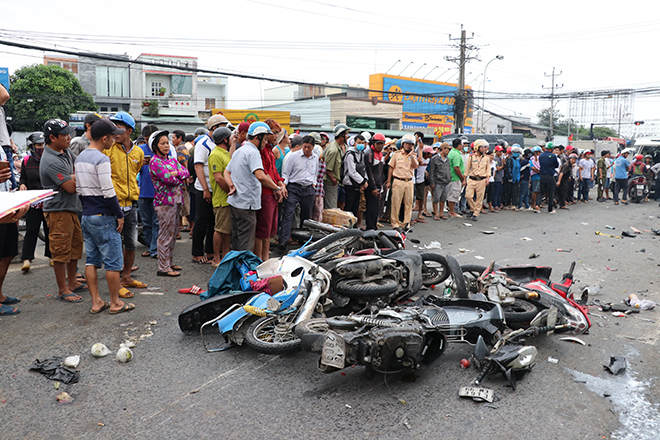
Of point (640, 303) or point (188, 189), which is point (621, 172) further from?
point (188, 189)

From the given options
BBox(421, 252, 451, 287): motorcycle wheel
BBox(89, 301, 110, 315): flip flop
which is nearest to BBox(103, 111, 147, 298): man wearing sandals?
BBox(89, 301, 110, 315): flip flop

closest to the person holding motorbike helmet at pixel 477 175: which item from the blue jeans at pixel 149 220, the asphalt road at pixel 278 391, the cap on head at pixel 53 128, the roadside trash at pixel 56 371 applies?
the asphalt road at pixel 278 391

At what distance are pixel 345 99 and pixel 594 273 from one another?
129 feet

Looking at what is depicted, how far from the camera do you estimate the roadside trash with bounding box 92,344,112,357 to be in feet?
12.9

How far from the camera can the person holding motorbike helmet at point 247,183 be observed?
6.07 meters

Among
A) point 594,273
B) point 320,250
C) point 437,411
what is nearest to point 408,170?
point 594,273

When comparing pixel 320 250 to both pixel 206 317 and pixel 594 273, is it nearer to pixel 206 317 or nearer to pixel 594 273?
pixel 206 317

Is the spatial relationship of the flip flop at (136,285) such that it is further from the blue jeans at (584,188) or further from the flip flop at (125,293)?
the blue jeans at (584,188)

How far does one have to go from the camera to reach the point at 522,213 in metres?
14.3

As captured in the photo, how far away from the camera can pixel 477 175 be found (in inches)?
507

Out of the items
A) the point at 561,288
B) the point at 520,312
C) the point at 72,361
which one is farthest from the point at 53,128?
the point at 561,288

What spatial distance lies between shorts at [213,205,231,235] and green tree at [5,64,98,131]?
4092 centimetres

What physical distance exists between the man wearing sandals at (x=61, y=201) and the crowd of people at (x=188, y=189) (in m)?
0.01

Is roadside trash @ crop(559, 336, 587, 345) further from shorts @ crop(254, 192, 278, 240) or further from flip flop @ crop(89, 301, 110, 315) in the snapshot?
flip flop @ crop(89, 301, 110, 315)
